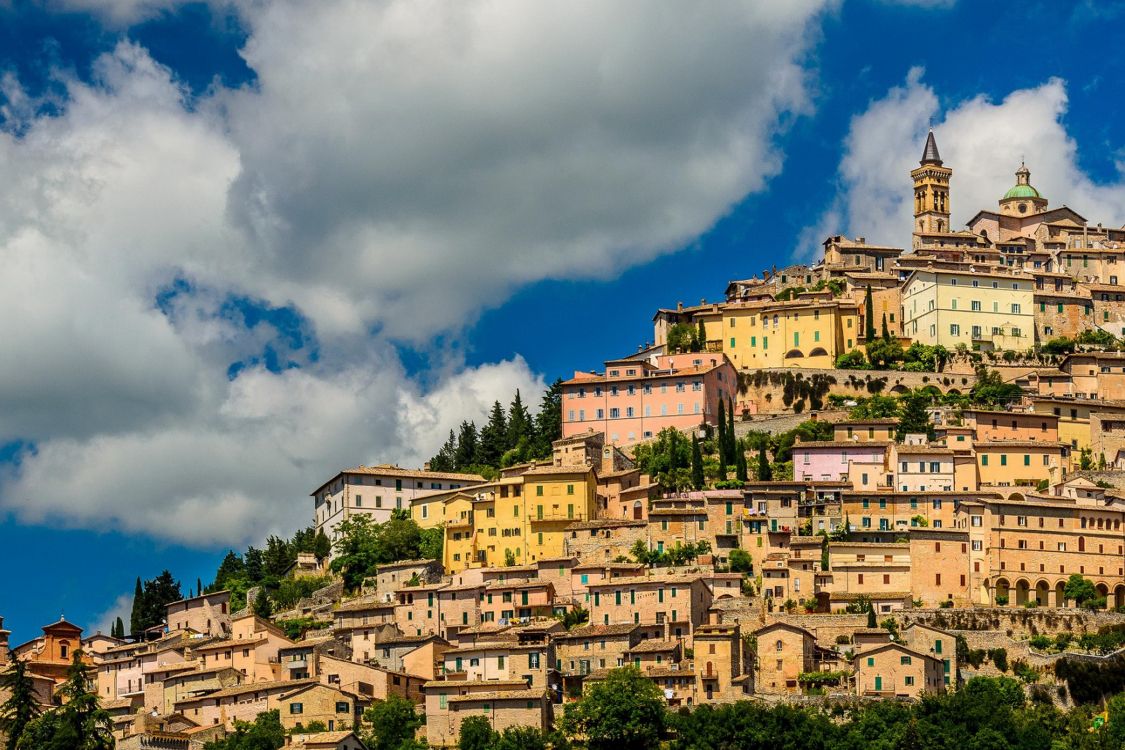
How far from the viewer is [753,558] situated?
268 feet

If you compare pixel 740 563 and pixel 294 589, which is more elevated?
pixel 294 589

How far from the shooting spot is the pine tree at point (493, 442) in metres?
105

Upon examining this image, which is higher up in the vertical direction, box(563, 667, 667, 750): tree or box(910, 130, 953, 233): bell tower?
box(910, 130, 953, 233): bell tower

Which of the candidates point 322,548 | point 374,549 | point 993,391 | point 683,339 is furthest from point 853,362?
point 322,548

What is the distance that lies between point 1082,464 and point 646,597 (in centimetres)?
2490

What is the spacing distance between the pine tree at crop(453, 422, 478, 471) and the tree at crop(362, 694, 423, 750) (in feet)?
105

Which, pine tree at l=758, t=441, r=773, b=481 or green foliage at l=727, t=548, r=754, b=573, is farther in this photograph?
pine tree at l=758, t=441, r=773, b=481

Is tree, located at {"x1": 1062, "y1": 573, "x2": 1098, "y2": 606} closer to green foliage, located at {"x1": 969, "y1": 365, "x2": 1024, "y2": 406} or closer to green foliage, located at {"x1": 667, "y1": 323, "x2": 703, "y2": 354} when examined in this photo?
green foliage, located at {"x1": 969, "y1": 365, "x2": 1024, "y2": 406}

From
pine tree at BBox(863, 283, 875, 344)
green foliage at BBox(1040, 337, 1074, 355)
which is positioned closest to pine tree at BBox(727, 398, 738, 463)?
pine tree at BBox(863, 283, 875, 344)

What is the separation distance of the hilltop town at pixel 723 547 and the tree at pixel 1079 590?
0.32 ft

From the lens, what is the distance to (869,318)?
106 m

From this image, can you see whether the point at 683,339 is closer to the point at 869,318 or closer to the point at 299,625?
the point at 869,318

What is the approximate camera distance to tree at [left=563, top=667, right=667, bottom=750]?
69.8 meters

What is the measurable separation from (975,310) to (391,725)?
47205 mm
